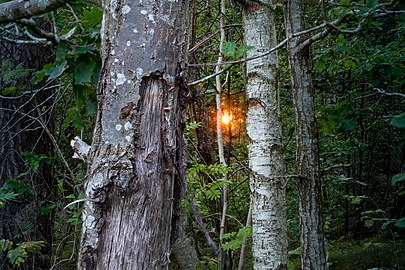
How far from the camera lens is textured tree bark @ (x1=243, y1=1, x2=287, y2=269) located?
2.60m

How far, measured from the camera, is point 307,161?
8.05ft

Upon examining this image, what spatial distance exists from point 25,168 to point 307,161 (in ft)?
8.92

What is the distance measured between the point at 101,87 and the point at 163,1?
328 millimetres

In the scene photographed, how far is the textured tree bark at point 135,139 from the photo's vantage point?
1.16 m

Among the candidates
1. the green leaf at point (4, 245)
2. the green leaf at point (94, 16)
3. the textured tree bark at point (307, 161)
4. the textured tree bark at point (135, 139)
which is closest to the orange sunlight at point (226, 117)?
the textured tree bark at point (307, 161)

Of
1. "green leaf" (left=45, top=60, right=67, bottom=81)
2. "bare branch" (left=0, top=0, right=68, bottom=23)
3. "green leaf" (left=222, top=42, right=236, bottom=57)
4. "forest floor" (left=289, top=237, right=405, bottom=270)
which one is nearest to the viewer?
"bare branch" (left=0, top=0, right=68, bottom=23)

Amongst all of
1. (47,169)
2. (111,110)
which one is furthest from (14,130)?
(111,110)

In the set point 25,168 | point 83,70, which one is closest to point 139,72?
point 83,70

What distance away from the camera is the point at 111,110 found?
47.5 inches

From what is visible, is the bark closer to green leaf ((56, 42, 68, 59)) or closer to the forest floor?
green leaf ((56, 42, 68, 59))

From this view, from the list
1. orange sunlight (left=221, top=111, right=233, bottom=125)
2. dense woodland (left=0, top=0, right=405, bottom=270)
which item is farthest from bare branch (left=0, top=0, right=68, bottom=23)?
orange sunlight (left=221, top=111, right=233, bottom=125)

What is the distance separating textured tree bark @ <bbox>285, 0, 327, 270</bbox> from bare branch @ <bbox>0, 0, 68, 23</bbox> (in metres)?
1.46

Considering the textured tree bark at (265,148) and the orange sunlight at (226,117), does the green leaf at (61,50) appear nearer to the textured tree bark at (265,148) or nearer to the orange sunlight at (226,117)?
the textured tree bark at (265,148)

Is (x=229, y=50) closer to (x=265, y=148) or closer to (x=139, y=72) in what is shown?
(x=265, y=148)
